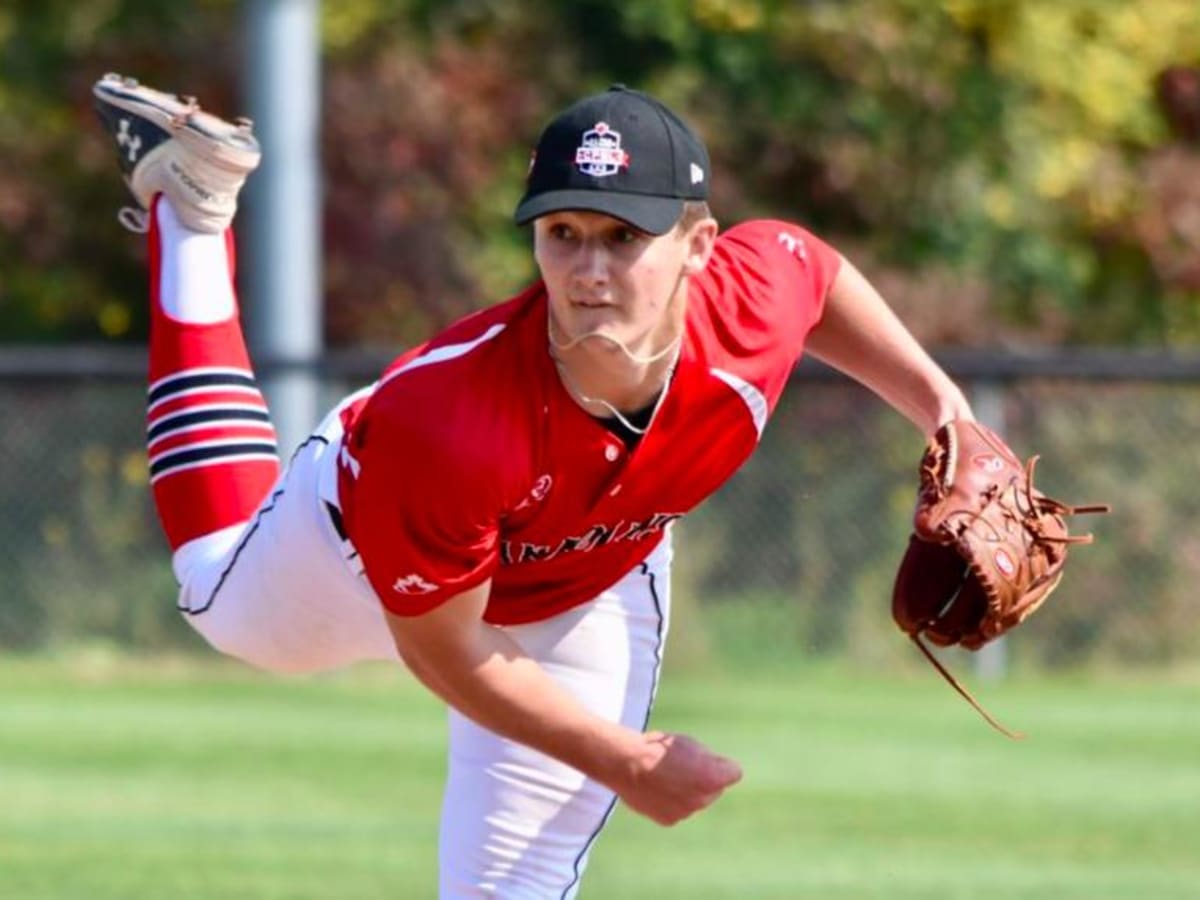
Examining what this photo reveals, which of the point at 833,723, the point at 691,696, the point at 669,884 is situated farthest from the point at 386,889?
the point at 691,696

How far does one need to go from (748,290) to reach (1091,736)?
6.17 meters

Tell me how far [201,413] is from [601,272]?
5.65 feet

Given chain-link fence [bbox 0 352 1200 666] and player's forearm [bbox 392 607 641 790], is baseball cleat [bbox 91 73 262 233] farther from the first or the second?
chain-link fence [bbox 0 352 1200 666]

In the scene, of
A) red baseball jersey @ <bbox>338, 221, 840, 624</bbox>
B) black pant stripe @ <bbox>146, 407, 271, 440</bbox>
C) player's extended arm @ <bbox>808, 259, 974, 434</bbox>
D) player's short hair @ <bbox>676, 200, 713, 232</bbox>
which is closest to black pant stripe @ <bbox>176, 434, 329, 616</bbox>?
black pant stripe @ <bbox>146, 407, 271, 440</bbox>

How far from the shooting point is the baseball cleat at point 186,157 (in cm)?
596

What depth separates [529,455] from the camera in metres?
4.50

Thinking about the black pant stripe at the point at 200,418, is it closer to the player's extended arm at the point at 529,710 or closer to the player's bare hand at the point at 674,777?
the player's extended arm at the point at 529,710

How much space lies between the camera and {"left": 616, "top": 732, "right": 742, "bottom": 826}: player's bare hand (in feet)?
14.1

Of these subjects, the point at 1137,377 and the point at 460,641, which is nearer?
the point at 460,641

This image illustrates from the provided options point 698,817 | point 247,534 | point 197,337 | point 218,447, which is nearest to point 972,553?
point 247,534

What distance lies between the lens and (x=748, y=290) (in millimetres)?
5086

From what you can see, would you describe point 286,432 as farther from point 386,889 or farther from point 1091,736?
point 386,889

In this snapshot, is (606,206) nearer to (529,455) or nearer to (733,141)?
(529,455)

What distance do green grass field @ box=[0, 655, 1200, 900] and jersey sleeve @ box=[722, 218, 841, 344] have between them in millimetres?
2432
